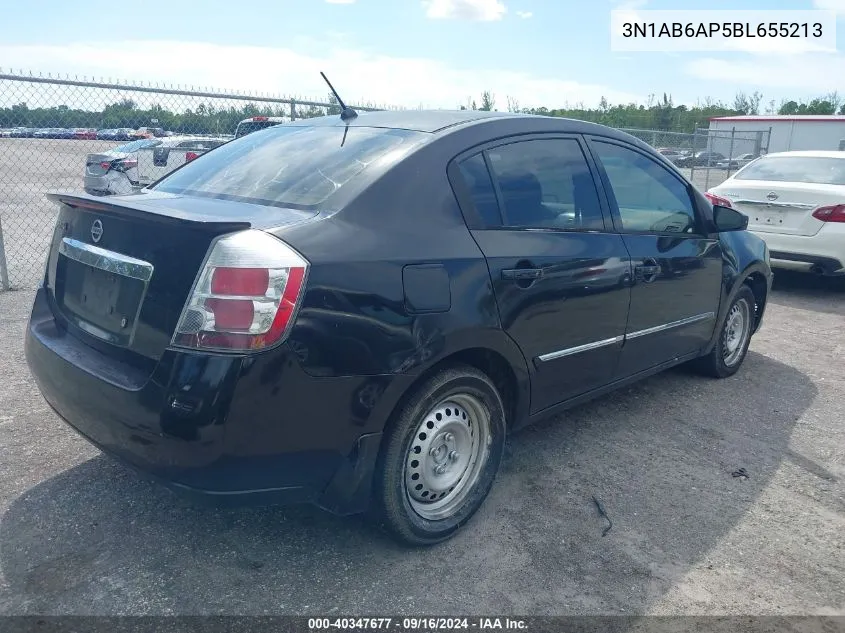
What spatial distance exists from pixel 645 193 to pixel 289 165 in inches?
81.9

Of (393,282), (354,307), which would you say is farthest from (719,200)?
(354,307)

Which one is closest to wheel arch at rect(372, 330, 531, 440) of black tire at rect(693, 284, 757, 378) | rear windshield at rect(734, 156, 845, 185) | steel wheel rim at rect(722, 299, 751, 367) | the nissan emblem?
the nissan emblem

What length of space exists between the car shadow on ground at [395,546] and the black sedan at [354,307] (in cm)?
23

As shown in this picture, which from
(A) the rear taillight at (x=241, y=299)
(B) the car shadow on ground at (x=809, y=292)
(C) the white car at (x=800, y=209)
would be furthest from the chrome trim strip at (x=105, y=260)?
(B) the car shadow on ground at (x=809, y=292)

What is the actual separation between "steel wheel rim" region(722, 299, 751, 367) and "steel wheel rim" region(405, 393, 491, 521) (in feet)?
8.89

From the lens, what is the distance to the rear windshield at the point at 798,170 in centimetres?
796

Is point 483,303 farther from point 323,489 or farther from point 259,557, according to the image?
point 259,557

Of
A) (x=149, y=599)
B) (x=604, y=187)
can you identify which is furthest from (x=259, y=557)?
(x=604, y=187)

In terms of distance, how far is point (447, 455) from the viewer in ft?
9.74

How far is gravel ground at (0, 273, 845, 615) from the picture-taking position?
8.36 ft

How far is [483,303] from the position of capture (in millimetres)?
2811

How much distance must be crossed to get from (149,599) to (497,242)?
1.87m

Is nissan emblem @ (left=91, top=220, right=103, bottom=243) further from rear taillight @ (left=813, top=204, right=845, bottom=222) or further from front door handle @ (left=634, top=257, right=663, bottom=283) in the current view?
rear taillight @ (left=813, top=204, right=845, bottom=222)

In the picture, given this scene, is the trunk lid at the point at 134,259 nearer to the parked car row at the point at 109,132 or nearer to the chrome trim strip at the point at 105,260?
the chrome trim strip at the point at 105,260
